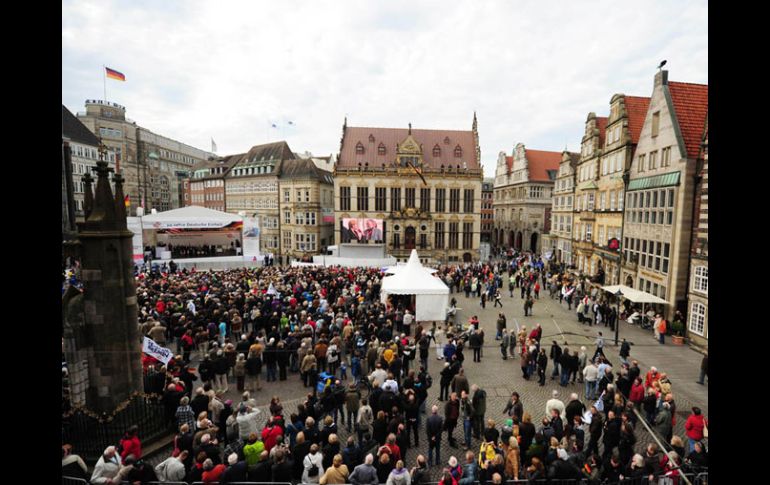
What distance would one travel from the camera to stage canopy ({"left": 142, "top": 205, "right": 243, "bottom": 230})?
3522 cm

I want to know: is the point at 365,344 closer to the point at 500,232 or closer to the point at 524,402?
the point at 524,402

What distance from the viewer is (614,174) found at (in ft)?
92.7

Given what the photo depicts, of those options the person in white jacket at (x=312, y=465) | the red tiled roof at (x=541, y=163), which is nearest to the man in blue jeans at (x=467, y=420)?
the person in white jacket at (x=312, y=465)

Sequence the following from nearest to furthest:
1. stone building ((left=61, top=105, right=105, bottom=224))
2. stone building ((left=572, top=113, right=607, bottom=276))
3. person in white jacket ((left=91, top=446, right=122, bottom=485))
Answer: person in white jacket ((left=91, top=446, right=122, bottom=485))
stone building ((left=572, top=113, right=607, bottom=276))
stone building ((left=61, top=105, right=105, bottom=224))

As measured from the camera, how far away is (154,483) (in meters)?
6.92

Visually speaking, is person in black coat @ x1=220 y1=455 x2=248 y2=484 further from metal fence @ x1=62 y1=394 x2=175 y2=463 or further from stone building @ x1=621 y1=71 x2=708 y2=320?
stone building @ x1=621 y1=71 x2=708 y2=320

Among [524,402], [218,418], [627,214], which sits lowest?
[524,402]

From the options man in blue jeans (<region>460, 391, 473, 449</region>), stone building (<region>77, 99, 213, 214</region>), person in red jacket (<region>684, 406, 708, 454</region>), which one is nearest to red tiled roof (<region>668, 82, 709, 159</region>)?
person in red jacket (<region>684, 406, 708, 454</region>)

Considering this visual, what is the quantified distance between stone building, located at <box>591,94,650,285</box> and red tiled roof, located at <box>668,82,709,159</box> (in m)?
4.52

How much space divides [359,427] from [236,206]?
185 feet

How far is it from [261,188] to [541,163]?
4065 centimetres

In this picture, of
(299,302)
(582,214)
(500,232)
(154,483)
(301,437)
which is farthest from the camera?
(500,232)

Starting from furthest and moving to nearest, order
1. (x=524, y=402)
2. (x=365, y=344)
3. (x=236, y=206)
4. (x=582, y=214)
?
(x=236, y=206) → (x=582, y=214) → (x=365, y=344) → (x=524, y=402)
